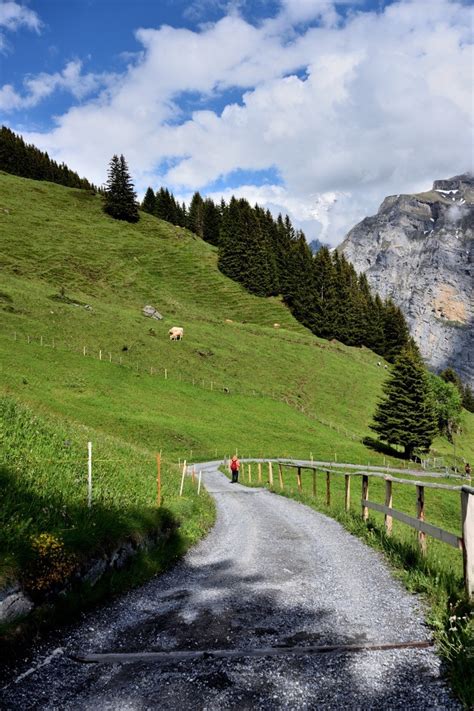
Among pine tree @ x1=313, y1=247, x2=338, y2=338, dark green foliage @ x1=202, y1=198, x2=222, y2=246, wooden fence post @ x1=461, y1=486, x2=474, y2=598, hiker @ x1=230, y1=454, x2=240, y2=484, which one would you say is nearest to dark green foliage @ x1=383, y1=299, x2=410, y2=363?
pine tree @ x1=313, y1=247, x2=338, y2=338

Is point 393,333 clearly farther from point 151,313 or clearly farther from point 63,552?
point 63,552

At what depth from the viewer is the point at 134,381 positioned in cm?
6047

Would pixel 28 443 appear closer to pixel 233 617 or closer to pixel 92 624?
pixel 92 624

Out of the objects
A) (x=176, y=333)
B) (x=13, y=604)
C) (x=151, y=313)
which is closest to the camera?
(x=13, y=604)

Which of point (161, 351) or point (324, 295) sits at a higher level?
point (324, 295)

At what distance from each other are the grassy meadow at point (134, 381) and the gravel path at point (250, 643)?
186 cm

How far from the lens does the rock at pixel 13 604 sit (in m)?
6.90

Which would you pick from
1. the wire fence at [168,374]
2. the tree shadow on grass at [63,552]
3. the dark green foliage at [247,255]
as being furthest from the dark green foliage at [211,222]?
the tree shadow on grass at [63,552]

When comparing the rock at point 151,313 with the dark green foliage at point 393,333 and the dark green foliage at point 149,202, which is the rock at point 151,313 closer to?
the dark green foliage at point 393,333

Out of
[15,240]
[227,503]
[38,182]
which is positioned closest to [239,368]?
[227,503]

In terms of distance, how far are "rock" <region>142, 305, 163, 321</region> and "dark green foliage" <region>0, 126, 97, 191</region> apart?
335 feet

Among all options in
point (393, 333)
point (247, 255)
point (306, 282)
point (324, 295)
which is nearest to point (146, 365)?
point (247, 255)

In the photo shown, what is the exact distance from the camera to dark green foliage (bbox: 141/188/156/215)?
534 feet

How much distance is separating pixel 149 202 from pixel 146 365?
374ft
